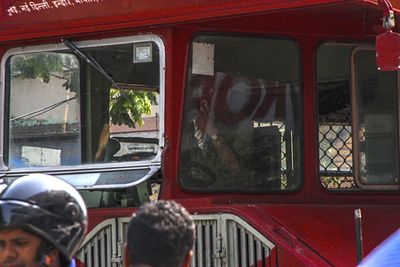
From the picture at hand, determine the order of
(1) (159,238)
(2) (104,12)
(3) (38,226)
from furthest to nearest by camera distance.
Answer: (2) (104,12) → (3) (38,226) → (1) (159,238)

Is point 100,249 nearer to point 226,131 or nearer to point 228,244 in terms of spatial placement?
point 228,244

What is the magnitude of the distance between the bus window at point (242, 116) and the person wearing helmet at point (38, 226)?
1844mm

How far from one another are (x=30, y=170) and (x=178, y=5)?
4.26ft

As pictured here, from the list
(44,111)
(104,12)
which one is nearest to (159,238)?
(104,12)

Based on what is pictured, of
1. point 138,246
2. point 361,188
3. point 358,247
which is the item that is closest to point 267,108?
point 361,188

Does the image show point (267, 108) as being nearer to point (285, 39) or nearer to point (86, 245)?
point (285, 39)

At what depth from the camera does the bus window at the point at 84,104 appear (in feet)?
13.4

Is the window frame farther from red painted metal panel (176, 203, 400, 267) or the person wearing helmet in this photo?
the person wearing helmet

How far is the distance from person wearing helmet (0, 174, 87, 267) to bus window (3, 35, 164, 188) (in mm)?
1721

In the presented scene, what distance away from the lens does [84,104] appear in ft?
14.3

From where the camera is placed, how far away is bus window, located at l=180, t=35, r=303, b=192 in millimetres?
4086

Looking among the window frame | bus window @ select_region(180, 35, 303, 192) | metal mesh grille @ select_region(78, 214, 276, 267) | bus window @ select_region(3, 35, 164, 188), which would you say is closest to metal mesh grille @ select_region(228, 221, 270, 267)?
metal mesh grille @ select_region(78, 214, 276, 267)

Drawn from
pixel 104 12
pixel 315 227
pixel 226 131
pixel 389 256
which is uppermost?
pixel 104 12

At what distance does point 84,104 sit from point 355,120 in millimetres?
1530
